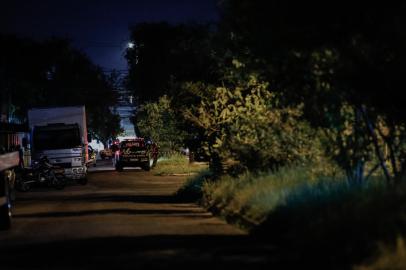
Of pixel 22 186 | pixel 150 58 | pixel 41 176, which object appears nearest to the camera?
pixel 22 186

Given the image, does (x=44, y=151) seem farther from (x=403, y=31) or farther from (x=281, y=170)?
(x=403, y=31)

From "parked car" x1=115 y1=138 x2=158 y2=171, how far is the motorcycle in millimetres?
17099

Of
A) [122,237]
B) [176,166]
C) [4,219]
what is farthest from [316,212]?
Answer: [176,166]

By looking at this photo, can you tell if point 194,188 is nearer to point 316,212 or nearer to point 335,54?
point 335,54

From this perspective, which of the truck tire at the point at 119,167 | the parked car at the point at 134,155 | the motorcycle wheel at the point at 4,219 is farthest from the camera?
the truck tire at the point at 119,167

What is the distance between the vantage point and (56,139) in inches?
1737

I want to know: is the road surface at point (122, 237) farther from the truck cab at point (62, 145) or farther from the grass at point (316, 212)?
the truck cab at point (62, 145)

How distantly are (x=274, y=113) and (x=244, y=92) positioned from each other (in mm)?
6568

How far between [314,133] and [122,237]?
17.2ft

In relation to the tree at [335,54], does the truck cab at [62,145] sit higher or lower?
lower

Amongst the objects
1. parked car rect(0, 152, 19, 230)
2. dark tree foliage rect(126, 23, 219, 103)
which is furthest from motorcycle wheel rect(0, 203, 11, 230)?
dark tree foliage rect(126, 23, 219, 103)

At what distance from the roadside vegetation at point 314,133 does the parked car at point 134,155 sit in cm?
3148

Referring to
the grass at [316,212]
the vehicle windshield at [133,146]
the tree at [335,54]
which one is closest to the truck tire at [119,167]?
the vehicle windshield at [133,146]

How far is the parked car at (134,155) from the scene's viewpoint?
197ft
